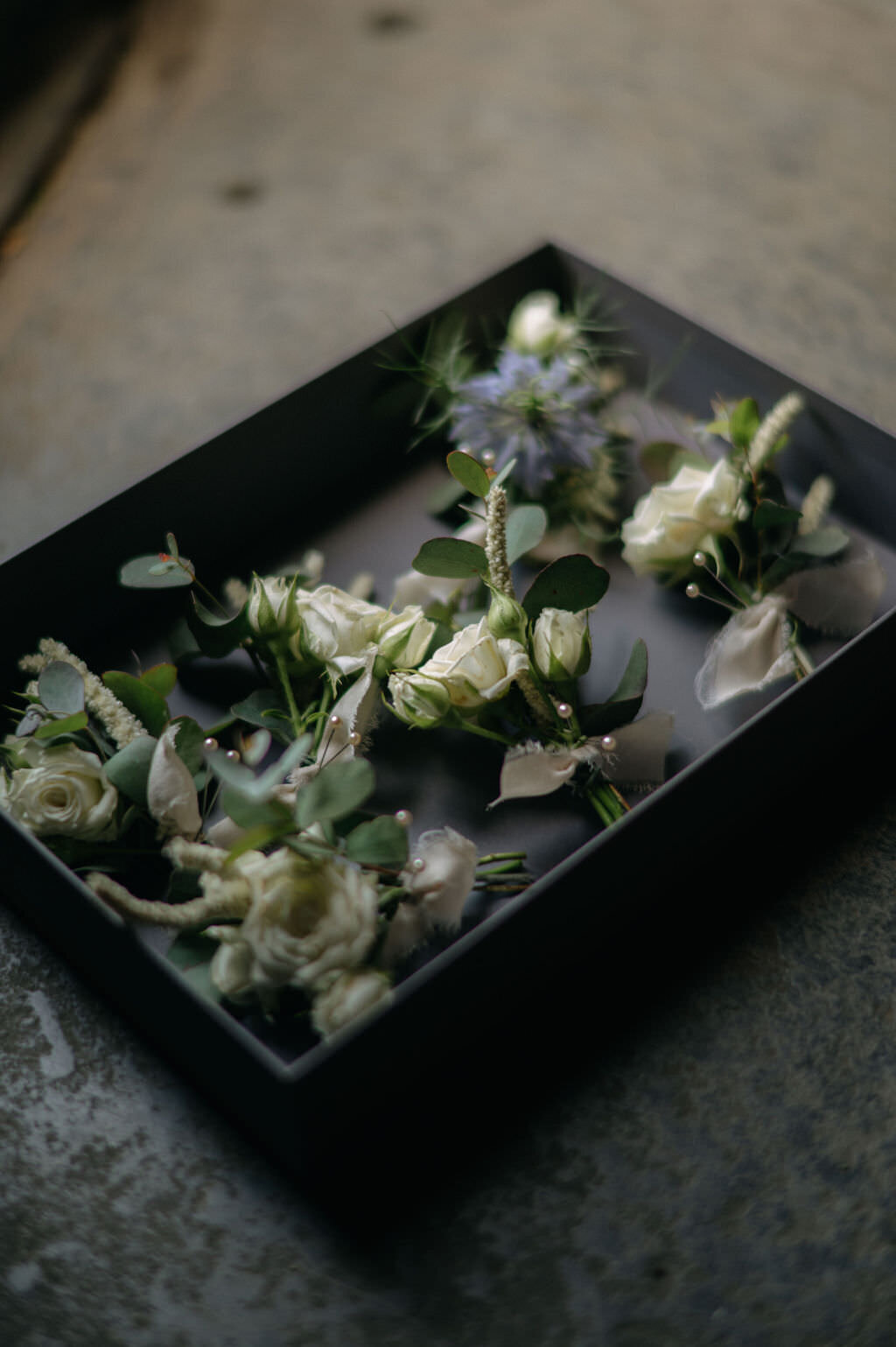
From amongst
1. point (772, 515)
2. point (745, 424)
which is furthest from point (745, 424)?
point (772, 515)

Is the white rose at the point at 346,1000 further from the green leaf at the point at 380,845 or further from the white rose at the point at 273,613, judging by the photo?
the white rose at the point at 273,613

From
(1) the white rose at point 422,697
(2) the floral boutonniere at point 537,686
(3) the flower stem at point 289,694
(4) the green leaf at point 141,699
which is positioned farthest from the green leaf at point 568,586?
(4) the green leaf at point 141,699

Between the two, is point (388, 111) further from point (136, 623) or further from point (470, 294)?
point (136, 623)

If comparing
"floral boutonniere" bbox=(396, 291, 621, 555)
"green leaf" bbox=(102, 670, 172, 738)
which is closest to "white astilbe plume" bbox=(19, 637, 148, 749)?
"green leaf" bbox=(102, 670, 172, 738)

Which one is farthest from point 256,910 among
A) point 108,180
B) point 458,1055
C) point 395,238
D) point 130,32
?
point 130,32

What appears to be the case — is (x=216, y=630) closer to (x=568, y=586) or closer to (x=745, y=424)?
(x=568, y=586)

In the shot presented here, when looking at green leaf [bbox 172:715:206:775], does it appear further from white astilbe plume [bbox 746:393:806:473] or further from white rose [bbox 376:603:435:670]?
white astilbe plume [bbox 746:393:806:473]
